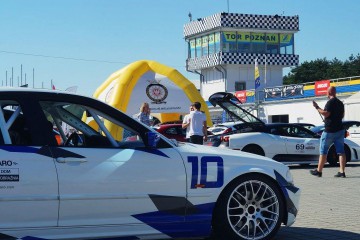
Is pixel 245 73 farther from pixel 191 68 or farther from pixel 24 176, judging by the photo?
pixel 24 176

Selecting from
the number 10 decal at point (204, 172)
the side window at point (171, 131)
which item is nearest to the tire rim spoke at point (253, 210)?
the number 10 decal at point (204, 172)

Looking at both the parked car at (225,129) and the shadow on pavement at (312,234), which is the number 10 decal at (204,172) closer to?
the shadow on pavement at (312,234)

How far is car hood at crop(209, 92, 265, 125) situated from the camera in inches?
538

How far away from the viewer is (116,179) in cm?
480

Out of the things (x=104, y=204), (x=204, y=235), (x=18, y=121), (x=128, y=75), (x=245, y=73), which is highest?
(x=245, y=73)

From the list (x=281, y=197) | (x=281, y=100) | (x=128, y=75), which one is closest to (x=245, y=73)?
(x=281, y=100)

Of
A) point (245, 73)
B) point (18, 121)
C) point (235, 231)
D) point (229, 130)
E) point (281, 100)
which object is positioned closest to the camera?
point (18, 121)

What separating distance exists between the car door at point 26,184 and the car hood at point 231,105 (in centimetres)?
924

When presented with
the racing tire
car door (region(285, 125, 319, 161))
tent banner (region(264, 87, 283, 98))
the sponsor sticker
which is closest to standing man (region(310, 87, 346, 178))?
car door (region(285, 125, 319, 161))

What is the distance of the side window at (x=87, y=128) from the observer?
5145mm

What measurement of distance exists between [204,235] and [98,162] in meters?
1.25

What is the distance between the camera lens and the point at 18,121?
192 inches

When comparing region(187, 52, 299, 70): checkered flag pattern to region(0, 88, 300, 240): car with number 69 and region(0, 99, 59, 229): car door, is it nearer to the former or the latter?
region(0, 88, 300, 240): car with number 69

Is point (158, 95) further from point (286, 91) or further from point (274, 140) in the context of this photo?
point (286, 91)
